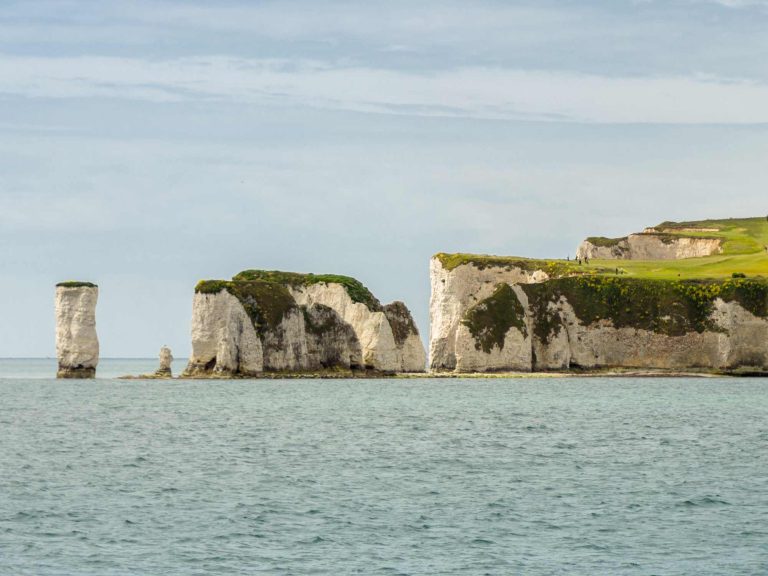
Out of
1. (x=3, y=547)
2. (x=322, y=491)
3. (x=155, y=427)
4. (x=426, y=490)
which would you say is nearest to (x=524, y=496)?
(x=426, y=490)

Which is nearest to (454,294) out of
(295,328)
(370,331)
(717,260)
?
(370,331)

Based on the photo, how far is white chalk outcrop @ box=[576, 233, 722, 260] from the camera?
17100cm

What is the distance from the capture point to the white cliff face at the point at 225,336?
4560 inches

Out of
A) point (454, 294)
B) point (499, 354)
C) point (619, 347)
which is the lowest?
point (499, 354)

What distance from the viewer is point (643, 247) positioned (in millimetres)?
174000

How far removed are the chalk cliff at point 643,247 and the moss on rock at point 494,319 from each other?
4272cm

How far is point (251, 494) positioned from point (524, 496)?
8678mm

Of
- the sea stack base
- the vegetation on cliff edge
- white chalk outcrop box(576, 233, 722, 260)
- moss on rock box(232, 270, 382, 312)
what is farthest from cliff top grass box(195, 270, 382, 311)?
white chalk outcrop box(576, 233, 722, 260)

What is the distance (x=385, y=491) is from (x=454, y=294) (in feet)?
328

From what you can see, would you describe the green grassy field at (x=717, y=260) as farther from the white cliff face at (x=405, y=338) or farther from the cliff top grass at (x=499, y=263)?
the white cliff face at (x=405, y=338)

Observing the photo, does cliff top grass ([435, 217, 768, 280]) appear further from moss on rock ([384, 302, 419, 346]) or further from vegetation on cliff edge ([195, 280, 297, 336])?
vegetation on cliff edge ([195, 280, 297, 336])

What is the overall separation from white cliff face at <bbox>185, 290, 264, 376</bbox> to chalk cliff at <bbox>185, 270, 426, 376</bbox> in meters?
0.09

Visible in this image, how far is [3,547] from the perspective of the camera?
3256 cm

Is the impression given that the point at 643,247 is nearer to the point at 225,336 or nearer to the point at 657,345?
the point at 657,345
